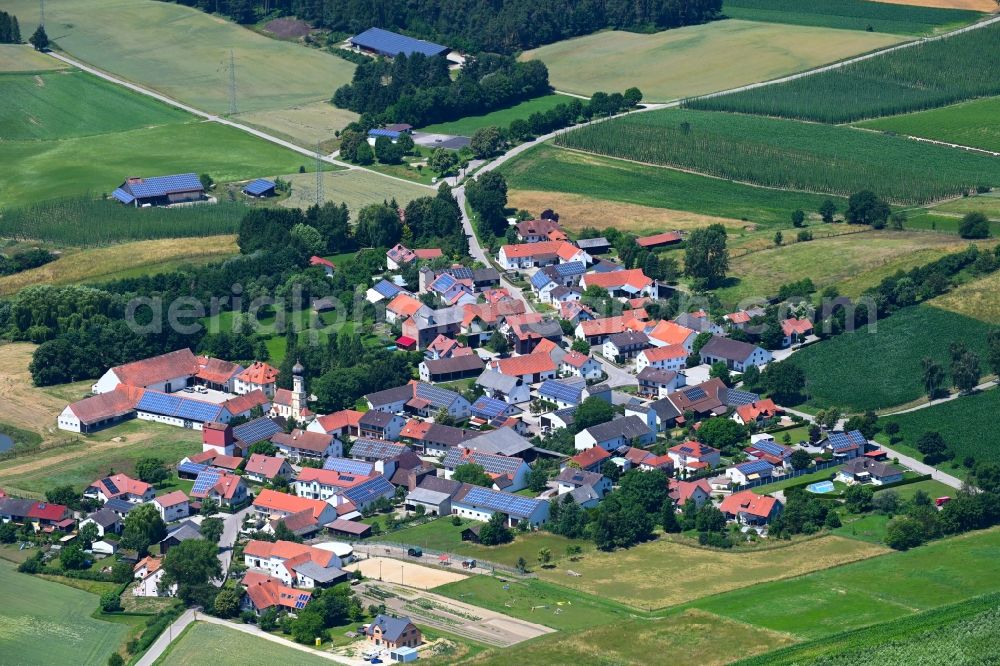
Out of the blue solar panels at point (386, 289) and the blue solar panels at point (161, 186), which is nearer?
the blue solar panels at point (386, 289)

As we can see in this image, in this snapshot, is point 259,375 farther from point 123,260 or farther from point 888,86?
point 888,86

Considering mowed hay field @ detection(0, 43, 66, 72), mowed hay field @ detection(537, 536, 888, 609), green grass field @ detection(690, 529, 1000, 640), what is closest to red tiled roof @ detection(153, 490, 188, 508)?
mowed hay field @ detection(537, 536, 888, 609)

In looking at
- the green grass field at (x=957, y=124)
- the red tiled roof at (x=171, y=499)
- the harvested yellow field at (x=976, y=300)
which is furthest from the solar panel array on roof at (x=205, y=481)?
the green grass field at (x=957, y=124)

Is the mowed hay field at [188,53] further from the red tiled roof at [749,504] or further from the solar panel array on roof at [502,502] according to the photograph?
the red tiled roof at [749,504]

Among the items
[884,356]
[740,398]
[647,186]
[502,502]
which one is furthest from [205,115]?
[502,502]

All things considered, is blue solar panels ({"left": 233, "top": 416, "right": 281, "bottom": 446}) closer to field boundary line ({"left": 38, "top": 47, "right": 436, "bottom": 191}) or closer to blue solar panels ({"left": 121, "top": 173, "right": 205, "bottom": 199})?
blue solar panels ({"left": 121, "top": 173, "right": 205, "bottom": 199})
